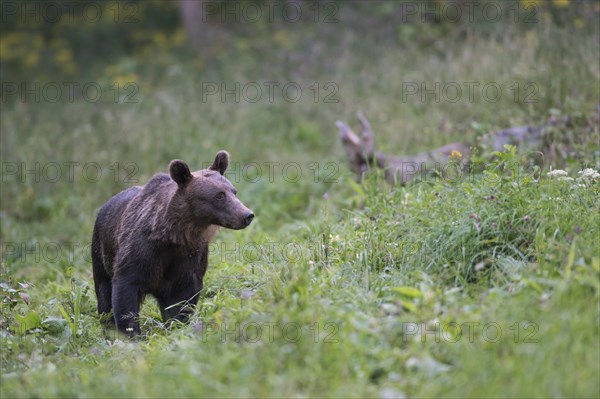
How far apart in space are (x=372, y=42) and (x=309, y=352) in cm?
1145

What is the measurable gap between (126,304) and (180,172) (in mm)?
1175

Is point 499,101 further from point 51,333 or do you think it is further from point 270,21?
point 270,21

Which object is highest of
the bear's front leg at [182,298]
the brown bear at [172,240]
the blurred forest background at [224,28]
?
the blurred forest background at [224,28]

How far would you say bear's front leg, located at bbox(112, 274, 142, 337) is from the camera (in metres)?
5.78

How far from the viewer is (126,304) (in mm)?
5793

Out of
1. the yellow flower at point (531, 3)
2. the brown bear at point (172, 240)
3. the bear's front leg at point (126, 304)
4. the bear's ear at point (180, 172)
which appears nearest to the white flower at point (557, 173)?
the brown bear at point (172, 240)

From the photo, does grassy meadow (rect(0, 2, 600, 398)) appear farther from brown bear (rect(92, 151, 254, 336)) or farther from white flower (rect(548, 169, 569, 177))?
brown bear (rect(92, 151, 254, 336))

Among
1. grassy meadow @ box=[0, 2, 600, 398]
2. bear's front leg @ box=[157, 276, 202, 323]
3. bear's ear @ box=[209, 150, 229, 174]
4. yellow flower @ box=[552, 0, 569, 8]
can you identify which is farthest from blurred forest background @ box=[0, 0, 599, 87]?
bear's front leg @ box=[157, 276, 202, 323]

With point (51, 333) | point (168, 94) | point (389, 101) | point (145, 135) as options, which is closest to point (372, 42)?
point (389, 101)

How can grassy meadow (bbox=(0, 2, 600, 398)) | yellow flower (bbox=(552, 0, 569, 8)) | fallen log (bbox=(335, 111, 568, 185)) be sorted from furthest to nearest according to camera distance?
yellow flower (bbox=(552, 0, 569, 8)) < fallen log (bbox=(335, 111, 568, 185)) < grassy meadow (bbox=(0, 2, 600, 398))

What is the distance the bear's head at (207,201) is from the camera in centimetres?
590

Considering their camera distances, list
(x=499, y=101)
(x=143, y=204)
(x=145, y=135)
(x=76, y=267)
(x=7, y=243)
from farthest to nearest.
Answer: (x=145, y=135)
(x=499, y=101)
(x=7, y=243)
(x=76, y=267)
(x=143, y=204)

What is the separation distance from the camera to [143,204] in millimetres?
6242

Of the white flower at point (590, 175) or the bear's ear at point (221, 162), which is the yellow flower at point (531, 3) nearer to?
the white flower at point (590, 175)
